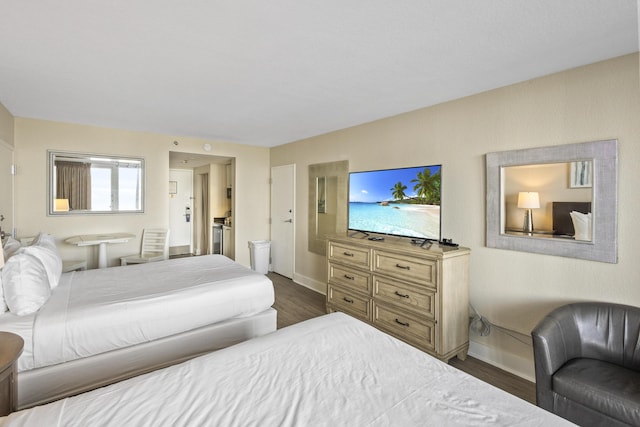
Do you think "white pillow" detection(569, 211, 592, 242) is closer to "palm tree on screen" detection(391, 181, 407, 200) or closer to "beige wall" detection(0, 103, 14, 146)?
"palm tree on screen" detection(391, 181, 407, 200)

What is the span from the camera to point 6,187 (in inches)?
131

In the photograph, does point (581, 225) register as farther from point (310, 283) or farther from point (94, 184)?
point (94, 184)

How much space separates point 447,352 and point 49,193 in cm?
500

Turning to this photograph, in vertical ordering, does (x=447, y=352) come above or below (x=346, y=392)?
below

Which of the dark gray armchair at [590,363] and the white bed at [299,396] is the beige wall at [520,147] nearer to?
the dark gray armchair at [590,363]

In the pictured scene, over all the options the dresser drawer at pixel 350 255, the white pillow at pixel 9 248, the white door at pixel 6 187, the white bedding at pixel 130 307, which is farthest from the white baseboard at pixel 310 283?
the white door at pixel 6 187

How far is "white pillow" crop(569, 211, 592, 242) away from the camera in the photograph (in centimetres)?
215

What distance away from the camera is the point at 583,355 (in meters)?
1.93

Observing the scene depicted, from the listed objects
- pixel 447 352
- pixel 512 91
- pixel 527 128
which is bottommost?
pixel 447 352

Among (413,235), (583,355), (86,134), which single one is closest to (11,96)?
(86,134)

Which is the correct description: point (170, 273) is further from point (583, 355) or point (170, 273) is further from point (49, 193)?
point (583, 355)

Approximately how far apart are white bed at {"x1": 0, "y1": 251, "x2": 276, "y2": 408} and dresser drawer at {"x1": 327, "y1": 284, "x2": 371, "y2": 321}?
3.28 feet

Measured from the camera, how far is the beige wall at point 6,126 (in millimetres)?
3140

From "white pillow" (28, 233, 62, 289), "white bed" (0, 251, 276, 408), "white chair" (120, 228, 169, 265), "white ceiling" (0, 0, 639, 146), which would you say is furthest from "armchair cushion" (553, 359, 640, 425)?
"white chair" (120, 228, 169, 265)
